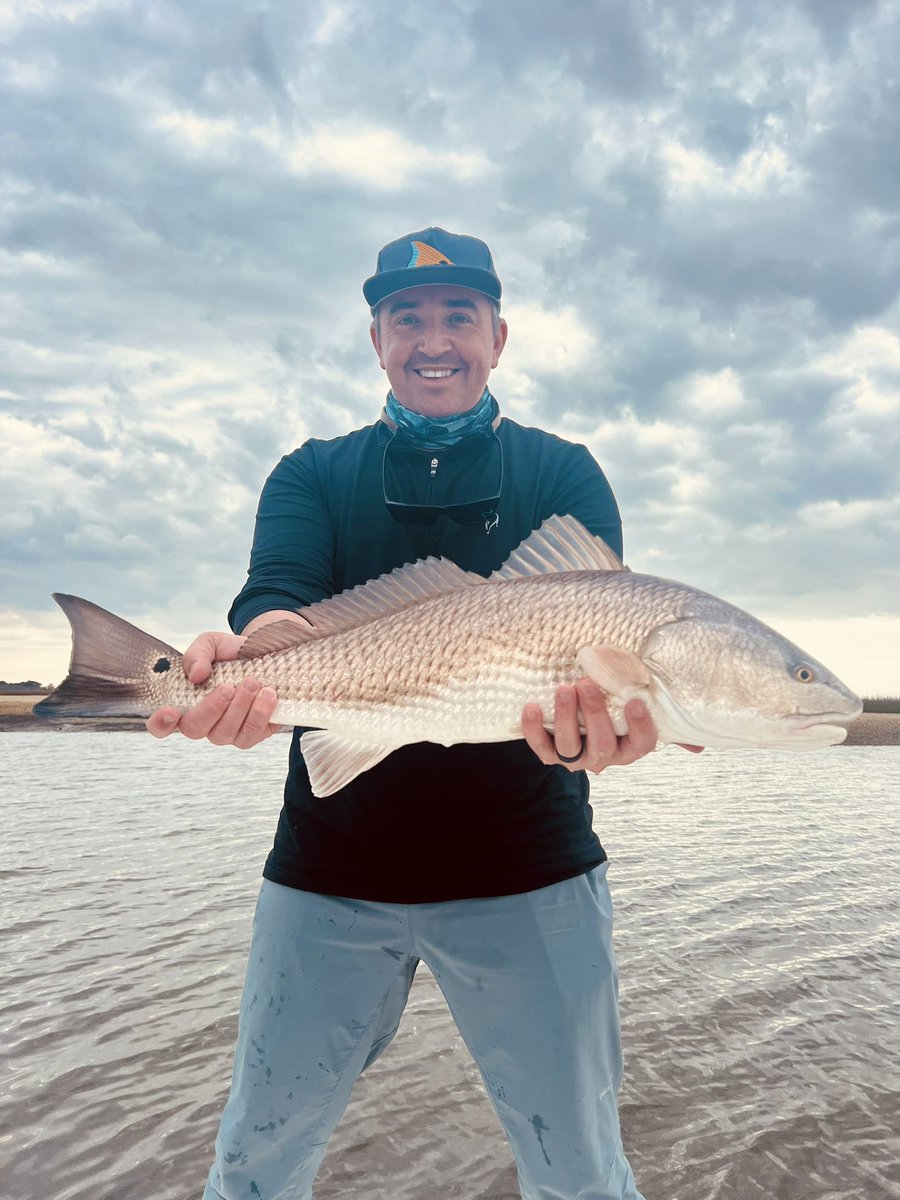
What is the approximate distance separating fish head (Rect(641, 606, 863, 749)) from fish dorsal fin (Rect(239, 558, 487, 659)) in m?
0.81

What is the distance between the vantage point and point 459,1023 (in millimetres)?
3146

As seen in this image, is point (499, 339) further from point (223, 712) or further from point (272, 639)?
point (223, 712)

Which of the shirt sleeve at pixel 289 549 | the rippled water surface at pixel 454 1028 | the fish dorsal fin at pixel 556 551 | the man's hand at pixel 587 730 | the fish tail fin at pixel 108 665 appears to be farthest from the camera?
the rippled water surface at pixel 454 1028

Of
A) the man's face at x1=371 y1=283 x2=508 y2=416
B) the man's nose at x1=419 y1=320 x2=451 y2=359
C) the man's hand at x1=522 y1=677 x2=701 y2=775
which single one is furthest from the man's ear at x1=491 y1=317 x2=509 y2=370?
the man's hand at x1=522 y1=677 x2=701 y2=775

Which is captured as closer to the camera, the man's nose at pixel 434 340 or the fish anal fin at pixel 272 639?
the fish anal fin at pixel 272 639

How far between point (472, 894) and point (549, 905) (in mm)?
304

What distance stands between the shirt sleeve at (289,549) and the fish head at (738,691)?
1518 millimetres

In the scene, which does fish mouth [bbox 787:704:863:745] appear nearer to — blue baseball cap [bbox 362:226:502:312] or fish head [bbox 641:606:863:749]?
fish head [bbox 641:606:863:749]

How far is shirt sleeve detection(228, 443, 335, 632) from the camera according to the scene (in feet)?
11.2

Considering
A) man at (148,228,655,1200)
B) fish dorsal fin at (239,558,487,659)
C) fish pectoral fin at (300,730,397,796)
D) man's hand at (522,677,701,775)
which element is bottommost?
man at (148,228,655,1200)

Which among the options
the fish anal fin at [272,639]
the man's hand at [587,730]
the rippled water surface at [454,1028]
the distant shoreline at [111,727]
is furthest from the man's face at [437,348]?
the distant shoreline at [111,727]

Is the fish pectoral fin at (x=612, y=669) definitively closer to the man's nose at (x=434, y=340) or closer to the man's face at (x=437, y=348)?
the man's face at (x=437, y=348)

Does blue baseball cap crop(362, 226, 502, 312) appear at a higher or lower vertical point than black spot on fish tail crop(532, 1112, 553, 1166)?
higher

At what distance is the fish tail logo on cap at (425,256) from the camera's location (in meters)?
3.96
